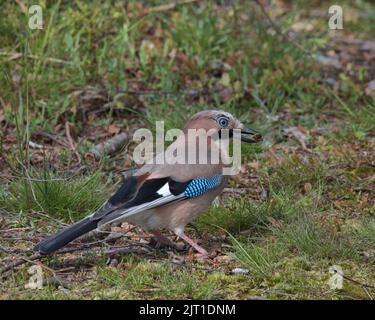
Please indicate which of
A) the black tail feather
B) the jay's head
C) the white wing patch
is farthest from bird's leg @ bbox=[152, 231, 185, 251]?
the jay's head

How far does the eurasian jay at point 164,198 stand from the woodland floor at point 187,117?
0.22 meters

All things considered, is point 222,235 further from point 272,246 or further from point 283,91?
point 283,91

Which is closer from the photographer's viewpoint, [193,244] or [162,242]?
[193,244]

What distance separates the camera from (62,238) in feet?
17.7

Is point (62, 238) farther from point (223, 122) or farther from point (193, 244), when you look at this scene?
point (223, 122)

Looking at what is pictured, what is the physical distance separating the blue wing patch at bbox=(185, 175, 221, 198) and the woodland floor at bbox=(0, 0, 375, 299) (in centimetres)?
39

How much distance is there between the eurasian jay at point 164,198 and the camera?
552cm

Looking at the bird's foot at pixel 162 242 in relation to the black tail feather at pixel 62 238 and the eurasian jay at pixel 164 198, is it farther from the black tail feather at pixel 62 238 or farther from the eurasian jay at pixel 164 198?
the black tail feather at pixel 62 238

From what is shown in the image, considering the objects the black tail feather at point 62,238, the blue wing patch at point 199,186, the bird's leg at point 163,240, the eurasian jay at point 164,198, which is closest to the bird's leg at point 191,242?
the eurasian jay at point 164,198

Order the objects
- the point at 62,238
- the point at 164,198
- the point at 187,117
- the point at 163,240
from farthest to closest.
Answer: the point at 187,117 < the point at 163,240 < the point at 164,198 < the point at 62,238

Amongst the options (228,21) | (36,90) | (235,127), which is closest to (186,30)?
(228,21)

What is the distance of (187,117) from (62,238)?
2705 mm

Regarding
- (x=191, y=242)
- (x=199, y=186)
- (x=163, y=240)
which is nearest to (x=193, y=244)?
(x=191, y=242)

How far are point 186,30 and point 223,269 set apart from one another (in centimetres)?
385
